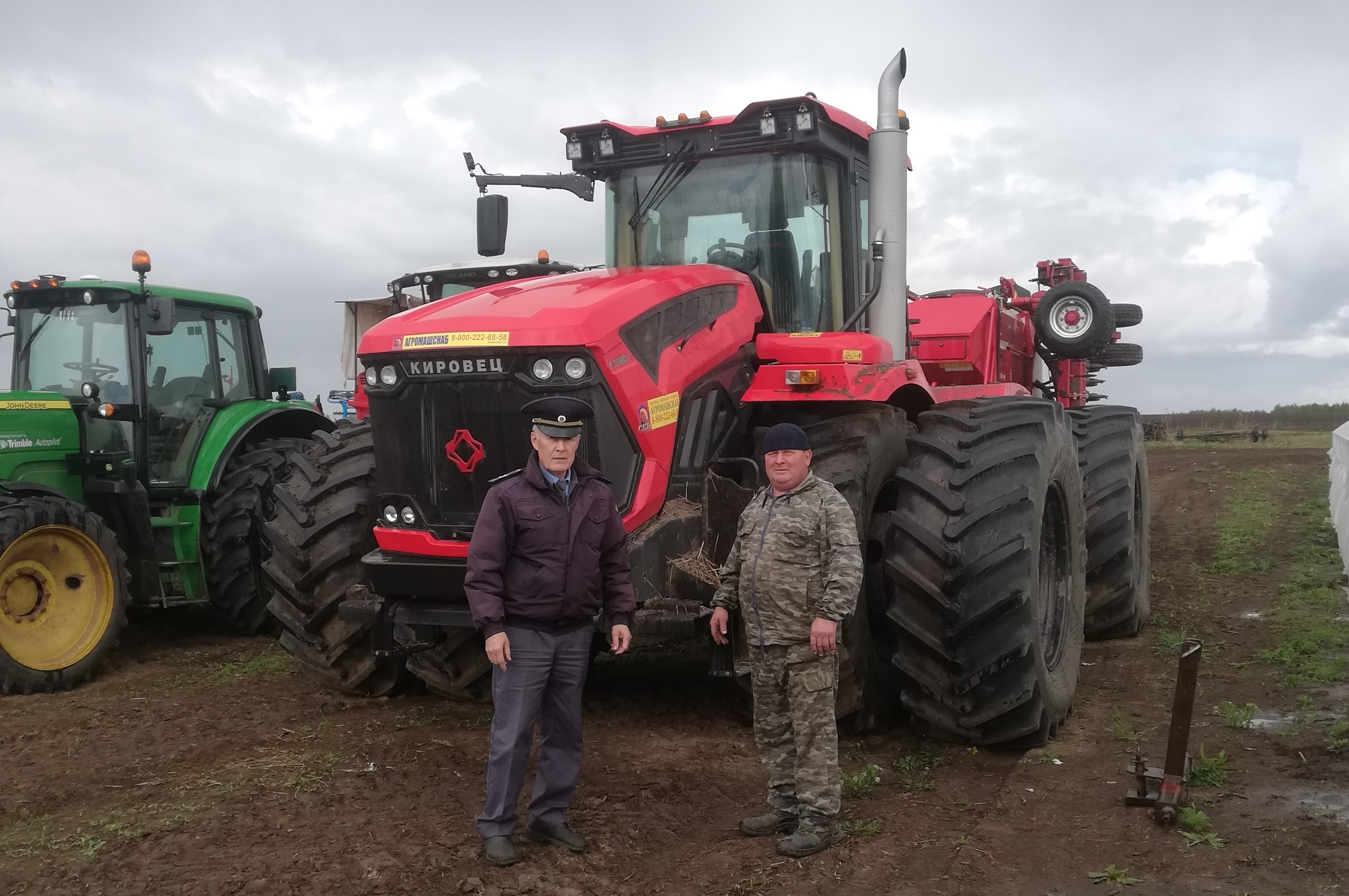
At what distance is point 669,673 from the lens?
688 centimetres

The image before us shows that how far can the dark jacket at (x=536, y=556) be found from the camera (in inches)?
165

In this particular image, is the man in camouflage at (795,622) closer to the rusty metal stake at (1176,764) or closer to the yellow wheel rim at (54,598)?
the rusty metal stake at (1176,764)

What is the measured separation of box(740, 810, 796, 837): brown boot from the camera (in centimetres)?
441

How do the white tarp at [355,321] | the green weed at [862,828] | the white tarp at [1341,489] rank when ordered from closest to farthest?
the green weed at [862,828]
the white tarp at [1341,489]
the white tarp at [355,321]

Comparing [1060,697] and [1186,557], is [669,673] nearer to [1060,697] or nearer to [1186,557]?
[1060,697]

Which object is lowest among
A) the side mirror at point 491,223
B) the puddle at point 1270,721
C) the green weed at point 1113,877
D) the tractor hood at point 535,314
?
the green weed at point 1113,877

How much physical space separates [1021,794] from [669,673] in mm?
2495

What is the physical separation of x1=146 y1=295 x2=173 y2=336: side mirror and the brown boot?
5.58m

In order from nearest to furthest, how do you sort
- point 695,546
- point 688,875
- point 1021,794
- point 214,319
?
point 688,875, point 1021,794, point 695,546, point 214,319

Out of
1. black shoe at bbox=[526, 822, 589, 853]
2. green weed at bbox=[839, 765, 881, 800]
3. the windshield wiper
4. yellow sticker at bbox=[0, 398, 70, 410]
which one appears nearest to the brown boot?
green weed at bbox=[839, 765, 881, 800]

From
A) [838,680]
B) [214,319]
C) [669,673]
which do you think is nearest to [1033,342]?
[669,673]

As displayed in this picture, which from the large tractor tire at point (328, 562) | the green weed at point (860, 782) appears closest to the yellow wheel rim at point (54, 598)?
the large tractor tire at point (328, 562)

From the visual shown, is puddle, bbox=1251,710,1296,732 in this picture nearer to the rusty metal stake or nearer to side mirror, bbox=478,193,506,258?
the rusty metal stake

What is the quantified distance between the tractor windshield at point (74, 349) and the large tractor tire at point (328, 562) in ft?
9.29
